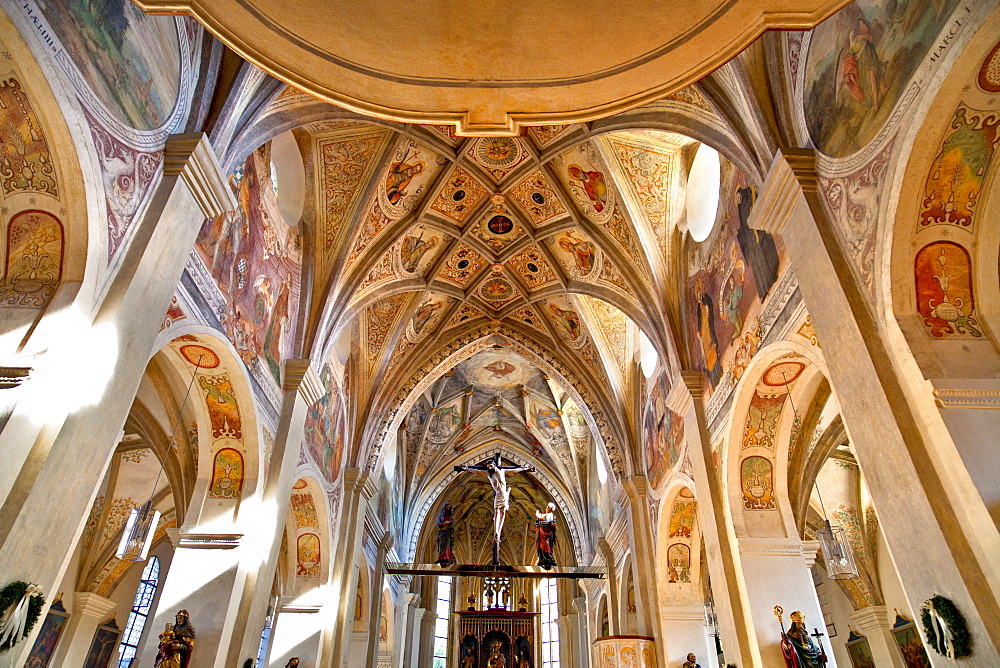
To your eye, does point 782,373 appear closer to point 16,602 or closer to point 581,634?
point 16,602

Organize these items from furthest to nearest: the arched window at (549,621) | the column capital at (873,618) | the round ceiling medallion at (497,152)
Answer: the arched window at (549,621)
the column capital at (873,618)
the round ceiling medallion at (497,152)

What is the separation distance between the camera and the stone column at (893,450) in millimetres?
4309

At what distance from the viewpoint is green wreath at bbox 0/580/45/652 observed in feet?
13.9

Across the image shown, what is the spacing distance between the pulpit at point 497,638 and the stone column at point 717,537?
13.6 m

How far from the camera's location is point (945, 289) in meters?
5.43

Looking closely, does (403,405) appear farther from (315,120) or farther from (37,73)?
(37,73)

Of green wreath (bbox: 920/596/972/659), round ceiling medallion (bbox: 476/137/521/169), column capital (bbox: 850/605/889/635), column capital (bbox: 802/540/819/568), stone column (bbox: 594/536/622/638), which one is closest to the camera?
green wreath (bbox: 920/596/972/659)

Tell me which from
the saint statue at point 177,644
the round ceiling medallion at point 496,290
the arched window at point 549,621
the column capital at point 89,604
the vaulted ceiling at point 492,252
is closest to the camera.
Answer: the saint statue at point 177,644

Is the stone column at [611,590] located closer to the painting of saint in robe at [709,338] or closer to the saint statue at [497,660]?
the saint statue at [497,660]

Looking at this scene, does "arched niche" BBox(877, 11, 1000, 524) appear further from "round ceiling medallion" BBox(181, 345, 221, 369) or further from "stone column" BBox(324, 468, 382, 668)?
"stone column" BBox(324, 468, 382, 668)

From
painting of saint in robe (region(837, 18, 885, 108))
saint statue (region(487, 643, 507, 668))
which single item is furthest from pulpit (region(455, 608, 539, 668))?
painting of saint in robe (region(837, 18, 885, 108))

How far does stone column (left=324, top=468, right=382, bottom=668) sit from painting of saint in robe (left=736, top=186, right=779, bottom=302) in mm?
9419

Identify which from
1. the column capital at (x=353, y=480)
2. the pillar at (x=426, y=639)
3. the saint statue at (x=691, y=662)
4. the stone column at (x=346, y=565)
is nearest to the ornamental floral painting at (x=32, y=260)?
the stone column at (x=346, y=565)

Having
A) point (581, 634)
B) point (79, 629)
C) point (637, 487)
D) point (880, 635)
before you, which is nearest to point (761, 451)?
point (637, 487)
